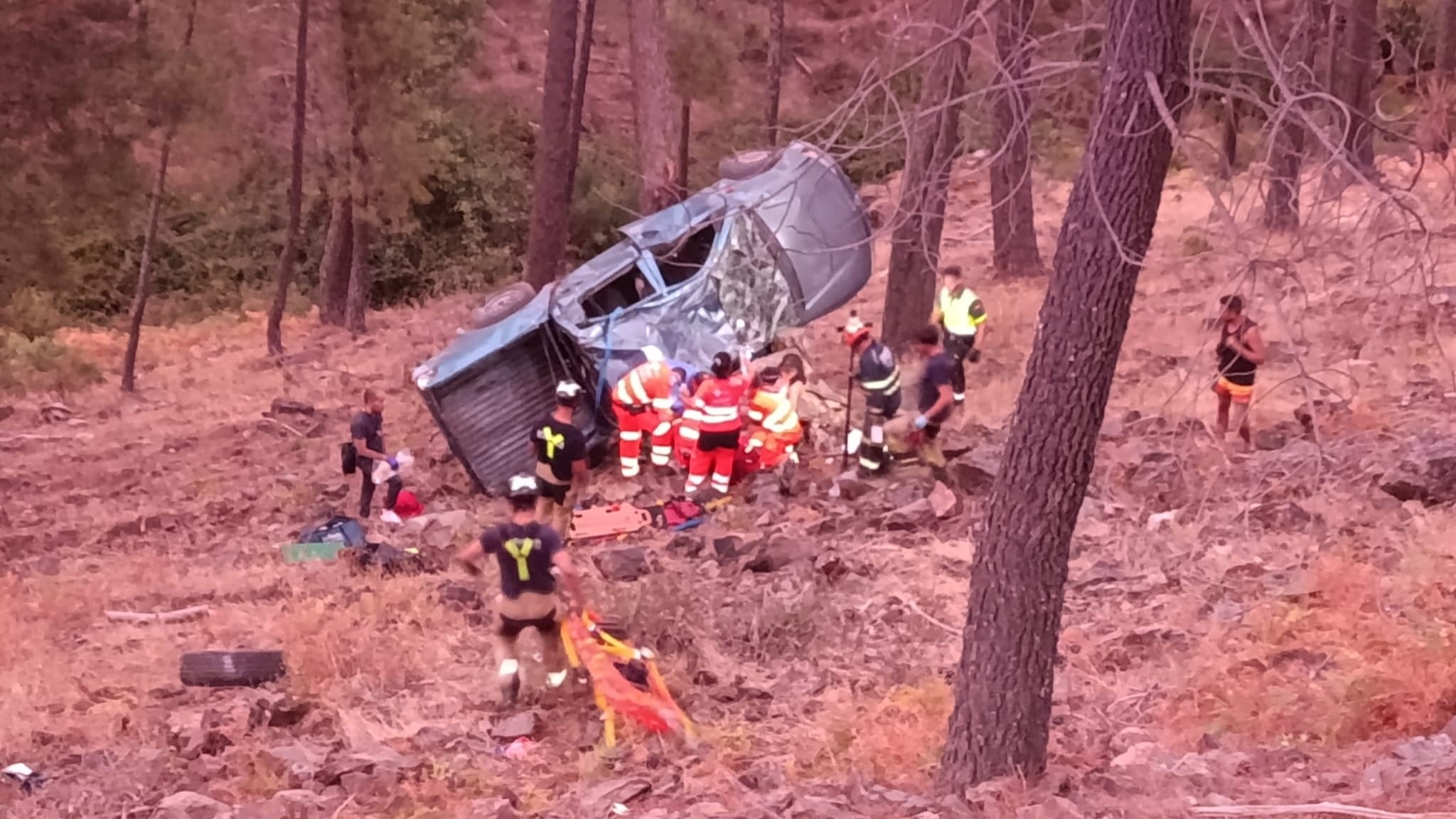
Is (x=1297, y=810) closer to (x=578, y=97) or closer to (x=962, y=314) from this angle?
(x=962, y=314)

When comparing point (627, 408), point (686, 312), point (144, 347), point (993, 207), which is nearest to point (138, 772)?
point (993, 207)

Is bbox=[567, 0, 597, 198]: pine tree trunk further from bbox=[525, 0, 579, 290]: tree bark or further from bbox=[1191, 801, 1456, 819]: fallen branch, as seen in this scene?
bbox=[1191, 801, 1456, 819]: fallen branch

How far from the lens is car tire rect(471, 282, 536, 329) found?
1141 centimetres

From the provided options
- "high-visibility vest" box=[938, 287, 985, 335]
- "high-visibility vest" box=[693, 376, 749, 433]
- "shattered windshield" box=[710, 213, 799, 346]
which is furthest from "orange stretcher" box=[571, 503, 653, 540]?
"high-visibility vest" box=[938, 287, 985, 335]

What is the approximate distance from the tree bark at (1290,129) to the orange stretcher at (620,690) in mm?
3330

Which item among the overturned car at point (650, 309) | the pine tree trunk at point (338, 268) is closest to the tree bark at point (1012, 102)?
the overturned car at point (650, 309)

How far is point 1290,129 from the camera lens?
4227mm

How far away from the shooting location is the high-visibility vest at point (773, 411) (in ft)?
33.6

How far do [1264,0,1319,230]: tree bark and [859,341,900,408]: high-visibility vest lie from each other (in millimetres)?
5422

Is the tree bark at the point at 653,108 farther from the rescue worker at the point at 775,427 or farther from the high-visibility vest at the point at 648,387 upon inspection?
the rescue worker at the point at 775,427

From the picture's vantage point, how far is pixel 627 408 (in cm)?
1040

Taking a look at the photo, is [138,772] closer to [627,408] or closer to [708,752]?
[708,752]

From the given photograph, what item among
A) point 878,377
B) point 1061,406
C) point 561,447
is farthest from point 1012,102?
point 878,377

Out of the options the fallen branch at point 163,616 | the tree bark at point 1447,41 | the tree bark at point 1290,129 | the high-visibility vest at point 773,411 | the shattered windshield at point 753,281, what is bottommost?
the fallen branch at point 163,616
